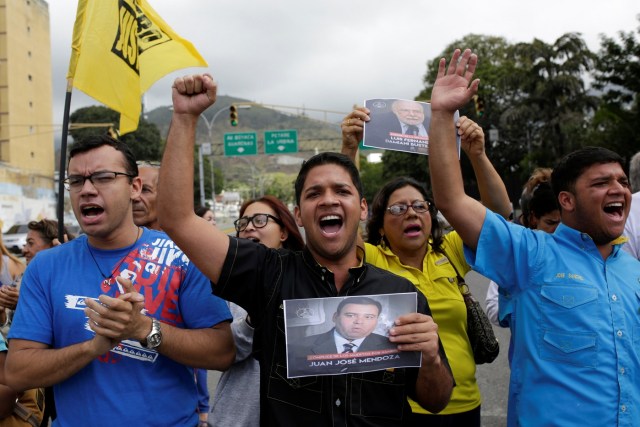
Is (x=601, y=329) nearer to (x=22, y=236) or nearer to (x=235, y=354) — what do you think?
(x=235, y=354)

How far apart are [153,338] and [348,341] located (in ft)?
2.38

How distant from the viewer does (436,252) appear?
11.2ft

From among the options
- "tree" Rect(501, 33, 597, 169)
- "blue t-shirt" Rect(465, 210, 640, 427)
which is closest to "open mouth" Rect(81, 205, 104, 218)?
"blue t-shirt" Rect(465, 210, 640, 427)

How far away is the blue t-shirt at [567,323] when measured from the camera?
2.27m

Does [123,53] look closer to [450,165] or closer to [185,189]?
[185,189]

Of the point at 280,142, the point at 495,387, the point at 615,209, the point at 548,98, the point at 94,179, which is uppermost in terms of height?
the point at 548,98

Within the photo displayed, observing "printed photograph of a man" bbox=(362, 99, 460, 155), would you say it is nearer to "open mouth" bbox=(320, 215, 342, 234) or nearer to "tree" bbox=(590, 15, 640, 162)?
"open mouth" bbox=(320, 215, 342, 234)

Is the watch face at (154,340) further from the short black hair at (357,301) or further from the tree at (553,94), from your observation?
the tree at (553,94)

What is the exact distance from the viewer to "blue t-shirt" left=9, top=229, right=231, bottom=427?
221 centimetres

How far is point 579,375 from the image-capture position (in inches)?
90.2

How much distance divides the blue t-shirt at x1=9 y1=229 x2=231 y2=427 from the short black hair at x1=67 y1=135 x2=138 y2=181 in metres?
0.36

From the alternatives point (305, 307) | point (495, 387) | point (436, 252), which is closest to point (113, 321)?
point (305, 307)

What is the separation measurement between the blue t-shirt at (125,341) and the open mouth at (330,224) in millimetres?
558

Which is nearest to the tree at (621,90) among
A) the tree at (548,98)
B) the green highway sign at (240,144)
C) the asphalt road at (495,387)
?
the tree at (548,98)
